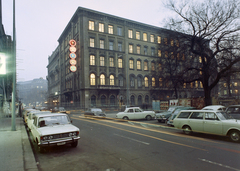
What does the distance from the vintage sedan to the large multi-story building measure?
106 ft

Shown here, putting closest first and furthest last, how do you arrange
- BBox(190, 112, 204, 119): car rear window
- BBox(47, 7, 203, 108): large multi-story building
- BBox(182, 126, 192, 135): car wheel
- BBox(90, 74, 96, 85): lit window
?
1. BBox(190, 112, 204, 119): car rear window
2. BBox(182, 126, 192, 135): car wheel
3. BBox(47, 7, 203, 108): large multi-story building
4. BBox(90, 74, 96, 85): lit window

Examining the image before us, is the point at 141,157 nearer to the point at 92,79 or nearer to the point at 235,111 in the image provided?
the point at 235,111

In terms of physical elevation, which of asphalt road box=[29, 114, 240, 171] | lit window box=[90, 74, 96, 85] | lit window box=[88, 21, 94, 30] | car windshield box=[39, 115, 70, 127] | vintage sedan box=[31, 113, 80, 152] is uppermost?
lit window box=[88, 21, 94, 30]

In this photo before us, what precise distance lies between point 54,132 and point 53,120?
4.59 feet

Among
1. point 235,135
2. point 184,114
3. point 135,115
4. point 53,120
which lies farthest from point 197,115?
point 135,115

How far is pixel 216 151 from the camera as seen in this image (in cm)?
752

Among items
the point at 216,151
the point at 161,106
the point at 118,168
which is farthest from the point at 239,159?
the point at 161,106

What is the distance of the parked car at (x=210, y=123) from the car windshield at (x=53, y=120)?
7.38 metres

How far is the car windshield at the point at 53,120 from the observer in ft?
28.0

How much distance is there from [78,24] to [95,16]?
16.2 ft

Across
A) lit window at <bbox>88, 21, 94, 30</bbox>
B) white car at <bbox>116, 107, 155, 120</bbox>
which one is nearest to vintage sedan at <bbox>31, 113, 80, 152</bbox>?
white car at <bbox>116, 107, 155, 120</bbox>

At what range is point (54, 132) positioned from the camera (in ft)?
24.7

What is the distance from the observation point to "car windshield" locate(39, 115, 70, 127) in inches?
336

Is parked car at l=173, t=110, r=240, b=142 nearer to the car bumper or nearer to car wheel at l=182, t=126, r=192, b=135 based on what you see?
car wheel at l=182, t=126, r=192, b=135
